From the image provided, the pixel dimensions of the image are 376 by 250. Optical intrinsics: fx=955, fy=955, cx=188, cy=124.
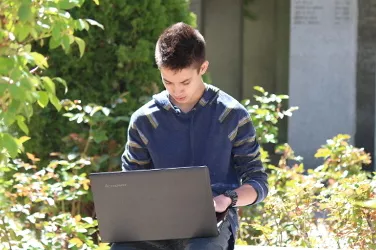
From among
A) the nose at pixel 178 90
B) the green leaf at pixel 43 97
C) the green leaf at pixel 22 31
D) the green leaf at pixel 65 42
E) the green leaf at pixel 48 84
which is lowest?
the green leaf at pixel 43 97

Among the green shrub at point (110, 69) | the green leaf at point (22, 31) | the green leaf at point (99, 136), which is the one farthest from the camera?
the green shrub at point (110, 69)

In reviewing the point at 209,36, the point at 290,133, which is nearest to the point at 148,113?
the point at 290,133

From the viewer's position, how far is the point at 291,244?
5277 mm

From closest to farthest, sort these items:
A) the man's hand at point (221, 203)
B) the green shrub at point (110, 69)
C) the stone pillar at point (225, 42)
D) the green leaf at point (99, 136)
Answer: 1. the man's hand at point (221, 203)
2. the green leaf at point (99, 136)
3. the green shrub at point (110, 69)
4. the stone pillar at point (225, 42)

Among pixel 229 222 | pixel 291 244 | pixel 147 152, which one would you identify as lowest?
pixel 291 244

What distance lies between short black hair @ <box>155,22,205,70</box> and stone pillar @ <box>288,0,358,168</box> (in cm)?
764

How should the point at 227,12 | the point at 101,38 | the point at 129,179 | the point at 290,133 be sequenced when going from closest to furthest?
1. the point at 129,179
2. the point at 101,38
3. the point at 290,133
4. the point at 227,12

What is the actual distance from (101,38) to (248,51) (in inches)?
311

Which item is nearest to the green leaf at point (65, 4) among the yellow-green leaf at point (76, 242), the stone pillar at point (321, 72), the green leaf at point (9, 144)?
the green leaf at point (9, 144)

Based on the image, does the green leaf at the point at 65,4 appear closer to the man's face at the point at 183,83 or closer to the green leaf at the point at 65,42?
the green leaf at the point at 65,42

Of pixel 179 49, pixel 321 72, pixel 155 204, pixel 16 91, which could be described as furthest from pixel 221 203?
pixel 321 72

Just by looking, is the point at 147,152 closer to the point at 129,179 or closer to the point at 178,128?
the point at 178,128

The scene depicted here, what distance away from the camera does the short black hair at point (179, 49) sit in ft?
11.5

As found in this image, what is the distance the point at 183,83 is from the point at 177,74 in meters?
0.05
